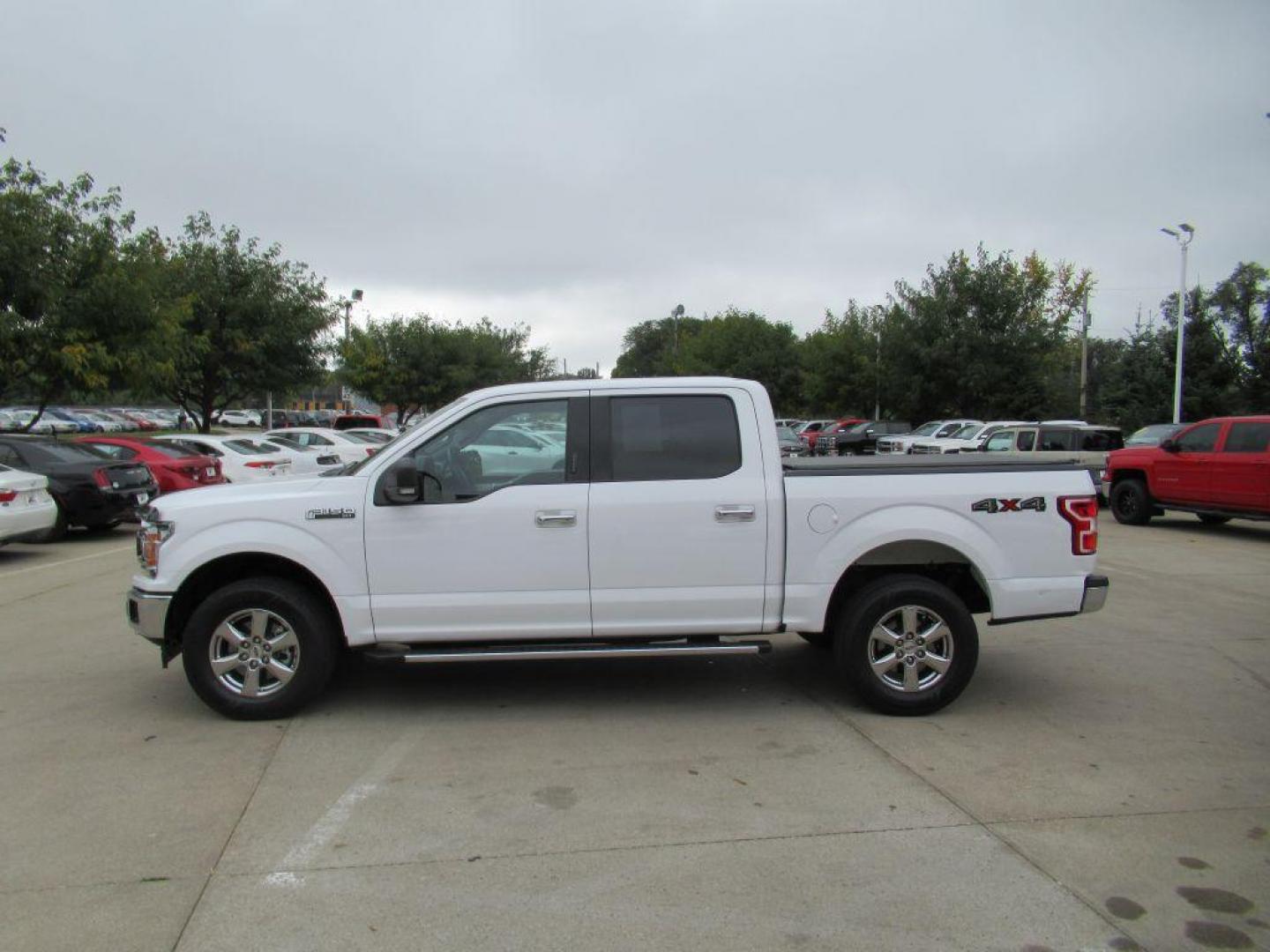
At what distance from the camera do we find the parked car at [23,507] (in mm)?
Result: 11648

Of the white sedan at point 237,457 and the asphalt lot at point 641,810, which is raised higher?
the white sedan at point 237,457

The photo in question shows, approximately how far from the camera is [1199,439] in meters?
14.7

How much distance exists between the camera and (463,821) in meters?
4.23

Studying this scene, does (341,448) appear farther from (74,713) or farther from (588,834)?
(588,834)

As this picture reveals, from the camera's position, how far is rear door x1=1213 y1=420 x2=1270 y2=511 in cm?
1348

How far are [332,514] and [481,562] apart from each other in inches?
34.4

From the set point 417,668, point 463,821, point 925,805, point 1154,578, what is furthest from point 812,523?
point 1154,578

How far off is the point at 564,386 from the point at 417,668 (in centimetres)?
243

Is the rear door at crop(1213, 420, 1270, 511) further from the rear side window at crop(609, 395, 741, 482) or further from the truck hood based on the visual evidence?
the truck hood

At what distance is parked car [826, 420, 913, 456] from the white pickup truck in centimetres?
2897

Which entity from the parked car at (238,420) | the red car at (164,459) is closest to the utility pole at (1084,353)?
the red car at (164,459)

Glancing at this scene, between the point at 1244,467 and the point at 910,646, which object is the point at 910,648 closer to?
the point at 910,646

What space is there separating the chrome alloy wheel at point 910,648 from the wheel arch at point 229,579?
3062 mm

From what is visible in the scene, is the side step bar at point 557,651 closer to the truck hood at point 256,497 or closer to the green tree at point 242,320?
the truck hood at point 256,497
